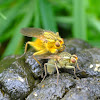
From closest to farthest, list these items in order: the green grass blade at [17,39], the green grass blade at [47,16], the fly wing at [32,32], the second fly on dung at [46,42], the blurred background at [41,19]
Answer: the second fly on dung at [46,42] < the fly wing at [32,32] < the green grass blade at [17,39] < the blurred background at [41,19] < the green grass blade at [47,16]

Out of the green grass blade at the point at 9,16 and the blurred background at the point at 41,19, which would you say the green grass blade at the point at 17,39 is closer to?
the blurred background at the point at 41,19

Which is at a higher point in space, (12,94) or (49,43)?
(49,43)

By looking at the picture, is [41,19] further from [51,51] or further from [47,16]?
[51,51]

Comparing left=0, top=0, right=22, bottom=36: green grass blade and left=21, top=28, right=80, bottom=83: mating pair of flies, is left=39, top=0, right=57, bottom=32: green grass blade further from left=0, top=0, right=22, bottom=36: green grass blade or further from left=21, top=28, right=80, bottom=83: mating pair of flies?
left=21, top=28, right=80, bottom=83: mating pair of flies

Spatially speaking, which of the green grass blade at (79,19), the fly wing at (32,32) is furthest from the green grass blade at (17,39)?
the green grass blade at (79,19)

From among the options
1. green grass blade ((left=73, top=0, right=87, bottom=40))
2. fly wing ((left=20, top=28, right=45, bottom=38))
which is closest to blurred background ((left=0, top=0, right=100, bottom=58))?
green grass blade ((left=73, top=0, right=87, bottom=40))

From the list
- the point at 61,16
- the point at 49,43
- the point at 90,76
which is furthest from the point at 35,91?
the point at 61,16

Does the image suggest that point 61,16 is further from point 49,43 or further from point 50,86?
point 50,86
